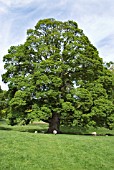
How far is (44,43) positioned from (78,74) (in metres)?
3.79

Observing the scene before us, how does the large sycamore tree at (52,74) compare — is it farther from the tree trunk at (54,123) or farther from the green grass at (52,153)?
the green grass at (52,153)

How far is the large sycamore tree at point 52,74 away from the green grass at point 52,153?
182 inches

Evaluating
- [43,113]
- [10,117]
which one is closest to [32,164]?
[43,113]

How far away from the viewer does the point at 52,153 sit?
12.6 m

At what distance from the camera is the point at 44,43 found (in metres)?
21.8

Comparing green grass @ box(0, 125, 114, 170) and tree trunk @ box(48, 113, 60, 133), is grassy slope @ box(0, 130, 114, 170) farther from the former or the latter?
tree trunk @ box(48, 113, 60, 133)

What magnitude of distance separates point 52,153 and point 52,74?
28.5ft

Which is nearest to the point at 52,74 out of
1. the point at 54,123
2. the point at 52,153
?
the point at 54,123

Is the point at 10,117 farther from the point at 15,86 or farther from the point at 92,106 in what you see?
the point at 92,106

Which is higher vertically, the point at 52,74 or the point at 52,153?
the point at 52,74

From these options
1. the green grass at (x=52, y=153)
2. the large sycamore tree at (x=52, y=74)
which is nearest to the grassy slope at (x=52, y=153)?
the green grass at (x=52, y=153)

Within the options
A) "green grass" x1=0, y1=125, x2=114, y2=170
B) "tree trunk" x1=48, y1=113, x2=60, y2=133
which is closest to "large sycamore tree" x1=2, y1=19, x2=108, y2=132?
"tree trunk" x1=48, y1=113, x2=60, y2=133

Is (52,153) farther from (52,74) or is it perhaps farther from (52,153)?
(52,74)

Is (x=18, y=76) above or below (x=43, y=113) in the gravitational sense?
above
